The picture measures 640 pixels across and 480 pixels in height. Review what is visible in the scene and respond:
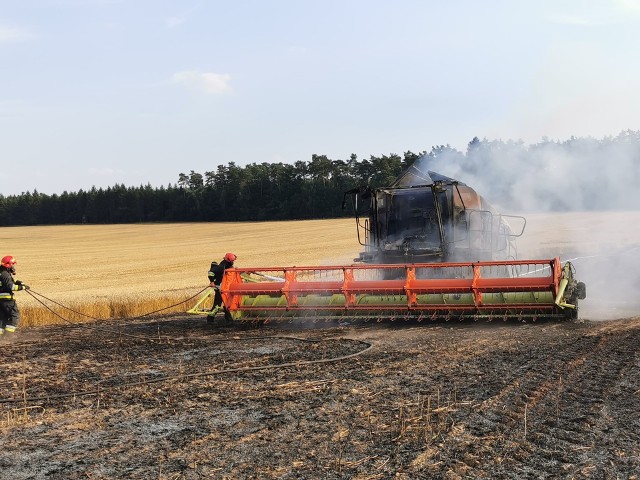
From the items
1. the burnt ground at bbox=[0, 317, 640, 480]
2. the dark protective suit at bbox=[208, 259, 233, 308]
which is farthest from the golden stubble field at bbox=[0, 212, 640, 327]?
the burnt ground at bbox=[0, 317, 640, 480]

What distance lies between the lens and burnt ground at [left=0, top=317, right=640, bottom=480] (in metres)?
4.81

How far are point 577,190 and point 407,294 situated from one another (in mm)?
15856

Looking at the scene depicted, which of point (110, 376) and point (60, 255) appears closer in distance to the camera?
point (110, 376)

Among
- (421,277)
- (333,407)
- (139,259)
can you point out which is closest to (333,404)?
(333,407)

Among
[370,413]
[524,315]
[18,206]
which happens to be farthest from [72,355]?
[18,206]

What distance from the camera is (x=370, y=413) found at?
6.02 meters

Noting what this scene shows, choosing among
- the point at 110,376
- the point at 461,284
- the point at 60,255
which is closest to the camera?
the point at 110,376

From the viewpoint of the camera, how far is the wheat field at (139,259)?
55.6ft

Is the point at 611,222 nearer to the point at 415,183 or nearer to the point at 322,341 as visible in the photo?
the point at 415,183

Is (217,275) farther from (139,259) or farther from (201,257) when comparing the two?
(139,259)

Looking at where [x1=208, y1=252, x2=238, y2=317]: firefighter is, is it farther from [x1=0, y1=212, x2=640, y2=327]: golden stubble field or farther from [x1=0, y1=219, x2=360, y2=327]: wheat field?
[x1=0, y1=219, x2=360, y2=327]: wheat field

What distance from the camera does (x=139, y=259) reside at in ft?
123

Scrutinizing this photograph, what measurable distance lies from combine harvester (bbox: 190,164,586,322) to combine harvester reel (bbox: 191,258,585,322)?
17mm

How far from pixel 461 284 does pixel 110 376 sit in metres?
6.12
